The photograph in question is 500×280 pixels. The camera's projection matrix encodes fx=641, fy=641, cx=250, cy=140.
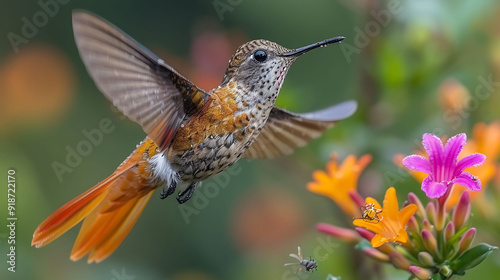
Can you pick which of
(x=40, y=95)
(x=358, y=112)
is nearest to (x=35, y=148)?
(x=40, y=95)

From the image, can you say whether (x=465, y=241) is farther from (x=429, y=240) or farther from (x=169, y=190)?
(x=169, y=190)

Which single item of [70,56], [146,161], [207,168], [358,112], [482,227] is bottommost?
[482,227]

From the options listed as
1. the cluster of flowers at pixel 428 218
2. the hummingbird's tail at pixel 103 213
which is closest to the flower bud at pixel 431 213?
the cluster of flowers at pixel 428 218

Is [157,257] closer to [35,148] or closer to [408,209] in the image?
[35,148]

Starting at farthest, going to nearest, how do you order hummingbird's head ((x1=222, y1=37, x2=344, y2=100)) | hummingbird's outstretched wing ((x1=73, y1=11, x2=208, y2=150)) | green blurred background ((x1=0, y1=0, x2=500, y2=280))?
green blurred background ((x1=0, y1=0, x2=500, y2=280)) → hummingbird's head ((x1=222, y1=37, x2=344, y2=100)) → hummingbird's outstretched wing ((x1=73, y1=11, x2=208, y2=150))

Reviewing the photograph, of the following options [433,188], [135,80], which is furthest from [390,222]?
[135,80]

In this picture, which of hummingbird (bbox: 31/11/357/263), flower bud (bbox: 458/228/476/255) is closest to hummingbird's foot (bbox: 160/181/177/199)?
hummingbird (bbox: 31/11/357/263)

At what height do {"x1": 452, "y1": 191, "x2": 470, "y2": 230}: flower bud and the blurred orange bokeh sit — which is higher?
the blurred orange bokeh

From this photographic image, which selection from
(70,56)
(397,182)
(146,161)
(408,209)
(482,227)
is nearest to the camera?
(408,209)

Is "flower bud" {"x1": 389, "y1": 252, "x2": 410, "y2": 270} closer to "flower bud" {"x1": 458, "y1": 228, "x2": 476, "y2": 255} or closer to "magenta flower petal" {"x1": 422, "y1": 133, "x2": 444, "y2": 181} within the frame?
"flower bud" {"x1": 458, "y1": 228, "x2": 476, "y2": 255}
